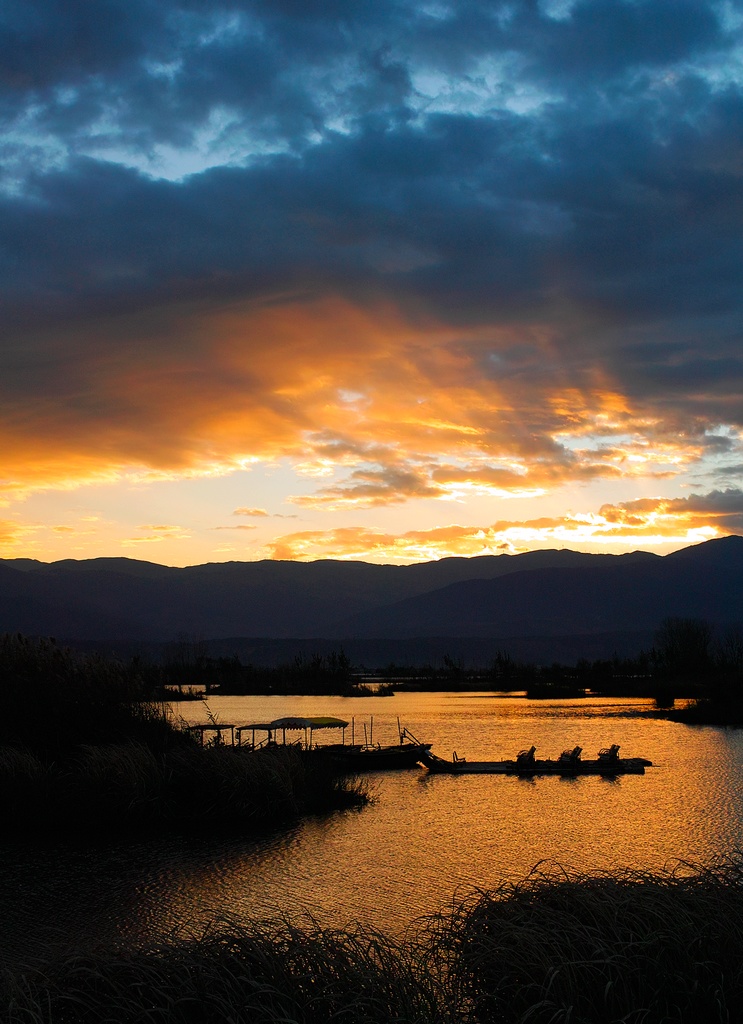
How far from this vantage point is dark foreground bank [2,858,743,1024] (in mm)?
8094

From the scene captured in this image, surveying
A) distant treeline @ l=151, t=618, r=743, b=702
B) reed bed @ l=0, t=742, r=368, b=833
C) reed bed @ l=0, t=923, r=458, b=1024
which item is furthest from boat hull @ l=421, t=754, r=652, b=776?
distant treeline @ l=151, t=618, r=743, b=702

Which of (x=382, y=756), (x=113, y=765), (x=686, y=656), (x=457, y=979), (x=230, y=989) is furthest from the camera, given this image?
(x=686, y=656)

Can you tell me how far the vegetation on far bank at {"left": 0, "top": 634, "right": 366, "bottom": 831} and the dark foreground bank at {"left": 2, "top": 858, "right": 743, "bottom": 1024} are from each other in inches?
532

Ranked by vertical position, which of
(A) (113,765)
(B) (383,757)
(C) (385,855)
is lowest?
(B) (383,757)

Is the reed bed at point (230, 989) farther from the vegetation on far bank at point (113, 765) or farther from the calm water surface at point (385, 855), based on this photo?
the vegetation on far bank at point (113, 765)

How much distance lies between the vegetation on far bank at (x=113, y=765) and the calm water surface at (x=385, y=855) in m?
1.58

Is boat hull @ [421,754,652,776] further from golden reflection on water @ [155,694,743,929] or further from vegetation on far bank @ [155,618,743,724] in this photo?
vegetation on far bank @ [155,618,743,724]

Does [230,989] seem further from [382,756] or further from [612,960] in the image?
[382,756]

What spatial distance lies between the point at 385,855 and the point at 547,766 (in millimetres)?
15640

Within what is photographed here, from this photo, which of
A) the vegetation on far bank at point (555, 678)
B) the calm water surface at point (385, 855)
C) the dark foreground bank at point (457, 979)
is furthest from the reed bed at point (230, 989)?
the vegetation on far bank at point (555, 678)

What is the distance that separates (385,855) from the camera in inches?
767

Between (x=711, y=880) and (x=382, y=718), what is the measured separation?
1921 inches

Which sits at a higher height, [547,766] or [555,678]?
[547,766]

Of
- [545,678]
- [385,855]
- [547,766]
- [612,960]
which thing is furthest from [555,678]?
[612,960]
